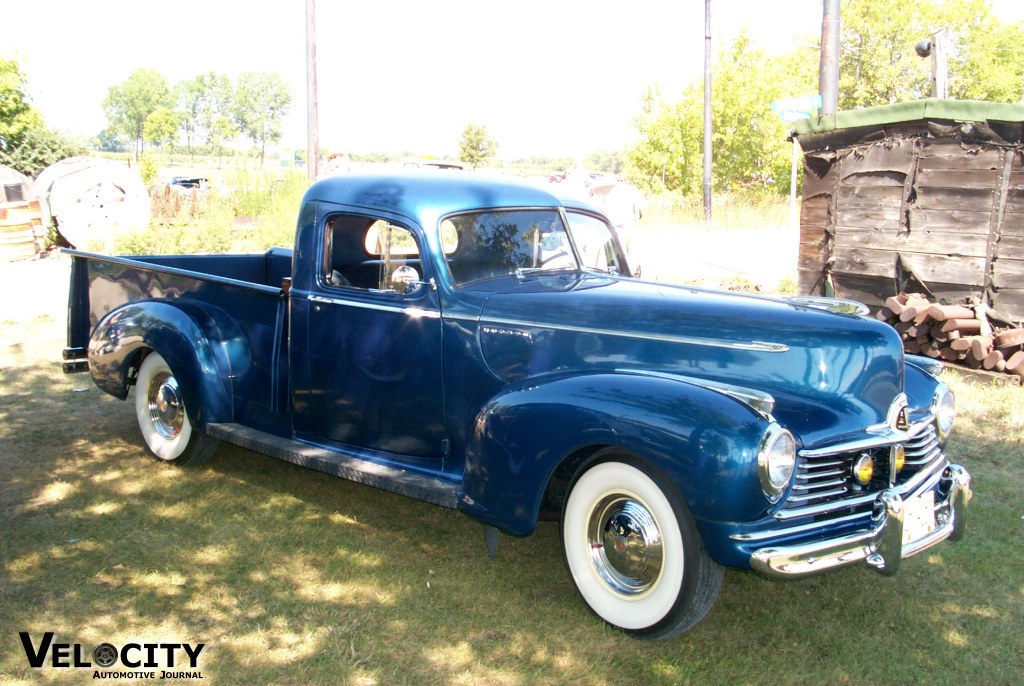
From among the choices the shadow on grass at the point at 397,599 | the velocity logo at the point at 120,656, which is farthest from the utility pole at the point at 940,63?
the velocity logo at the point at 120,656

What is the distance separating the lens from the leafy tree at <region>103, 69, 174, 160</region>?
276 feet

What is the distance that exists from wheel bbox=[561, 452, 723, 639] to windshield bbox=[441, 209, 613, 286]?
1.26 m

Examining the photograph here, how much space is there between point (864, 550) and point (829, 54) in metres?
8.63

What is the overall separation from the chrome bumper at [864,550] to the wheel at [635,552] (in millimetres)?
288

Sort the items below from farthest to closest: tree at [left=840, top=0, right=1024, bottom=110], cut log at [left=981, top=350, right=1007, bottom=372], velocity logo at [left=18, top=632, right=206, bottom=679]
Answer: tree at [left=840, top=0, right=1024, bottom=110] → cut log at [left=981, top=350, right=1007, bottom=372] → velocity logo at [left=18, top=632, right=206, bottom=679]

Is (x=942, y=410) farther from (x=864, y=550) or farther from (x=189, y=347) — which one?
(x=189, y=347)

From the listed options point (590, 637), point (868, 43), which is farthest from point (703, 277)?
point (868, 43)

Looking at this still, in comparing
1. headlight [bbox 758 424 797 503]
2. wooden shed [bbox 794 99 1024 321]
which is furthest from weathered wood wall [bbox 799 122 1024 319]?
headlight [bbox 758 424 797 503]

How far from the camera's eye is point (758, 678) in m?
3.17

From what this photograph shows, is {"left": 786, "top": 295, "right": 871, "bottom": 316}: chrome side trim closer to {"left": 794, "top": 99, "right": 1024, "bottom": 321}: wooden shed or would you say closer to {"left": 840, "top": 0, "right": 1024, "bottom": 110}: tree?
{"left": 794, "top": 99, "right": 1024, "bottom": 321}: wooden shed

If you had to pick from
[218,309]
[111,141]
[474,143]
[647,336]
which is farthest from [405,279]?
[111,141]

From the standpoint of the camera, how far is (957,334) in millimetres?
7836

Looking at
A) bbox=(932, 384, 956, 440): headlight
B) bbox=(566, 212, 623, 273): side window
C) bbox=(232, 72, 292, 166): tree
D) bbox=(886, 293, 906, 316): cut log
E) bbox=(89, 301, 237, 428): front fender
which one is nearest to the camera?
bbox=(932, 384, 956, 440): headlight

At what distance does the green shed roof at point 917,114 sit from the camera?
25.9 ft
